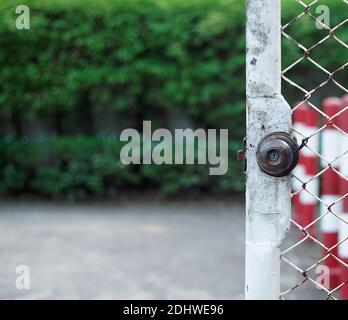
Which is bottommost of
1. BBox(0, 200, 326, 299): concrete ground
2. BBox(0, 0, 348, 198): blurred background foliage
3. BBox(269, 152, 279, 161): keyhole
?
BBox(0, 200, 326, 299): concrete ground

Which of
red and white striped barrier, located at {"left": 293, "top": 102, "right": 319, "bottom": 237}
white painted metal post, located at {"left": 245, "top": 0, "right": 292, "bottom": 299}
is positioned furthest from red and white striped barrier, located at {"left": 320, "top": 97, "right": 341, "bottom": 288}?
white painted metal post, located at {"left": 245, "top": 0, "right": 292, "bottom": 299}

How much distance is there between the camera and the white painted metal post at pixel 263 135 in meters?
1.12

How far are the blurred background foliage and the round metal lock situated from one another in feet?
16.7

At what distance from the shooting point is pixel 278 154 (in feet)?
3.65

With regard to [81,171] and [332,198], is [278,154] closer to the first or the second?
[332,198]

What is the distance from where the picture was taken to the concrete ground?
3.93m

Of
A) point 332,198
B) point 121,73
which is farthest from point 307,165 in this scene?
point 121,73

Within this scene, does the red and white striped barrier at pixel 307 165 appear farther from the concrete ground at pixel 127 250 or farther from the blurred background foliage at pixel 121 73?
the blurred background foliage at pixel 121 73

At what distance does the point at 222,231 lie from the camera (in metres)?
5.40

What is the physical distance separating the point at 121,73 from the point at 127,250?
214 cm

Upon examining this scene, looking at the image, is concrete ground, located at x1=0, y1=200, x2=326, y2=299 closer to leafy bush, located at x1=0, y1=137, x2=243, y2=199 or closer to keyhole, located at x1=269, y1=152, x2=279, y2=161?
leafy bush, located at x1=0, y1=137, x2=243, y2=199

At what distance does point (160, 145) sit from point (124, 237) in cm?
131

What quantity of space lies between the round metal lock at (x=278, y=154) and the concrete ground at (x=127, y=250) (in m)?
2.77

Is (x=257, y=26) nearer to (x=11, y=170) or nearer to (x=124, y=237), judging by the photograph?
(x=124, y=237)
